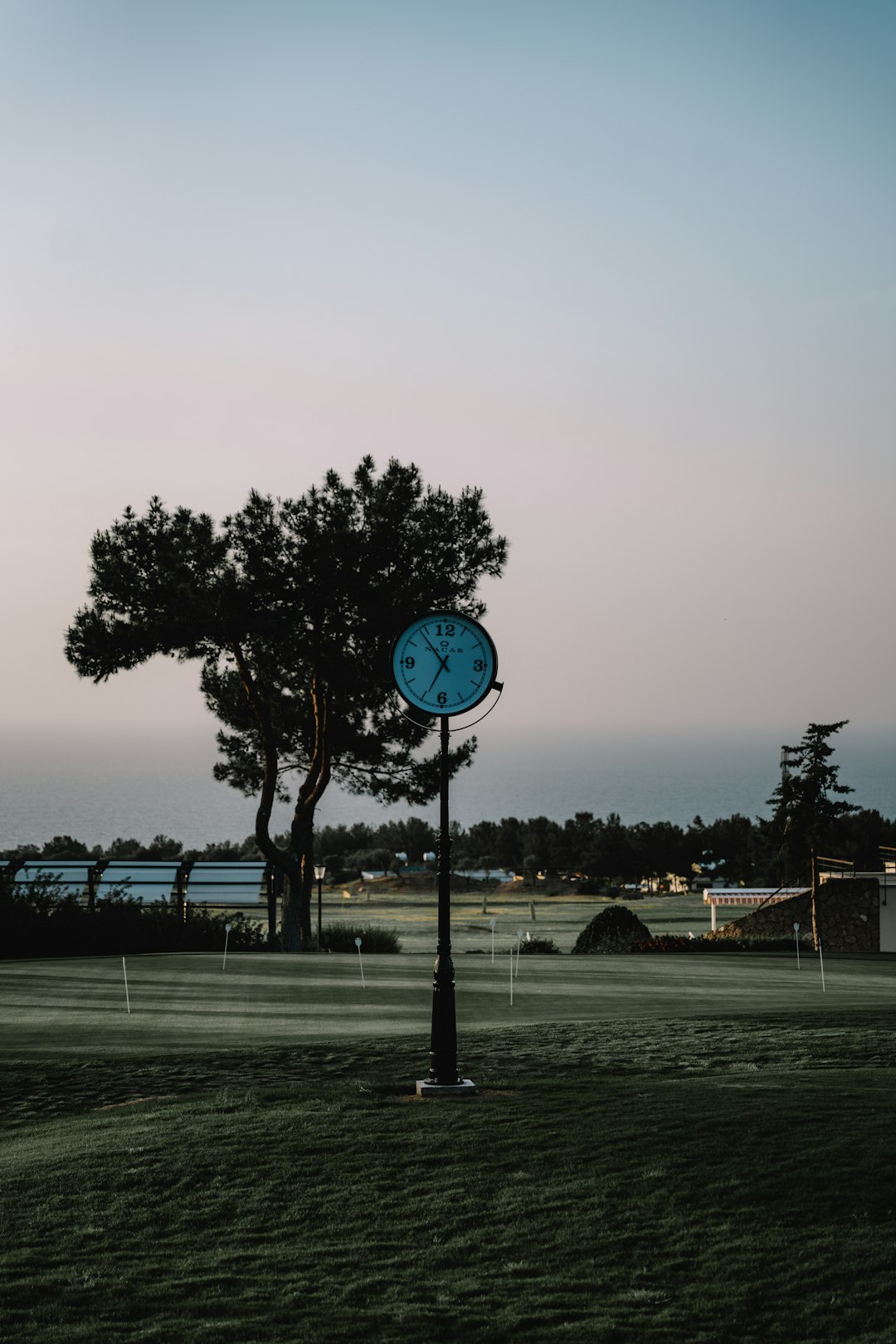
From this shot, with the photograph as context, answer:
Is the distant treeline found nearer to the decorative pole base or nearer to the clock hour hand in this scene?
the clock hour hand

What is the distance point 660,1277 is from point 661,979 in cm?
1570

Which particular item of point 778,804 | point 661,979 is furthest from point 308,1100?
point 778,804

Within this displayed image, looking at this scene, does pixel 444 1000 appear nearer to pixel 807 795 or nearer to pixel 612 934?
pixel 612 934

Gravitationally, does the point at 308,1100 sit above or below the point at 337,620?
below

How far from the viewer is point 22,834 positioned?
6304 inches

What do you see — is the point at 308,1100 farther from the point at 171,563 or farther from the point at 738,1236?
the point at 171,563

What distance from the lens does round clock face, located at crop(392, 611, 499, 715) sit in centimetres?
1064

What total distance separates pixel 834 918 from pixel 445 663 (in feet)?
96.3

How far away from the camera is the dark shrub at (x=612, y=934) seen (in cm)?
3111

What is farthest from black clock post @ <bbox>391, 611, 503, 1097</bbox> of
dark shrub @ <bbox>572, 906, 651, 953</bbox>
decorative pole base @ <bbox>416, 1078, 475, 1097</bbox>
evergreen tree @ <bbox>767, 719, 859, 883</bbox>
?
evergreen tree @ <bbox>767, 719, 859, 883</bbox>

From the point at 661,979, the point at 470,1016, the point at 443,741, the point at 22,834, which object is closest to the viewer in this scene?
the point at 443,741

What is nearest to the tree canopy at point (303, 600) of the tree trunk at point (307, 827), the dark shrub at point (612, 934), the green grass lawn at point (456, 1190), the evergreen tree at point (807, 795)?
the tree trunk at point (307, 827)

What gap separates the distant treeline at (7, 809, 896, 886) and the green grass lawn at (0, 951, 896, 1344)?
115ft

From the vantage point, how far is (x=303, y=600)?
33094mm
